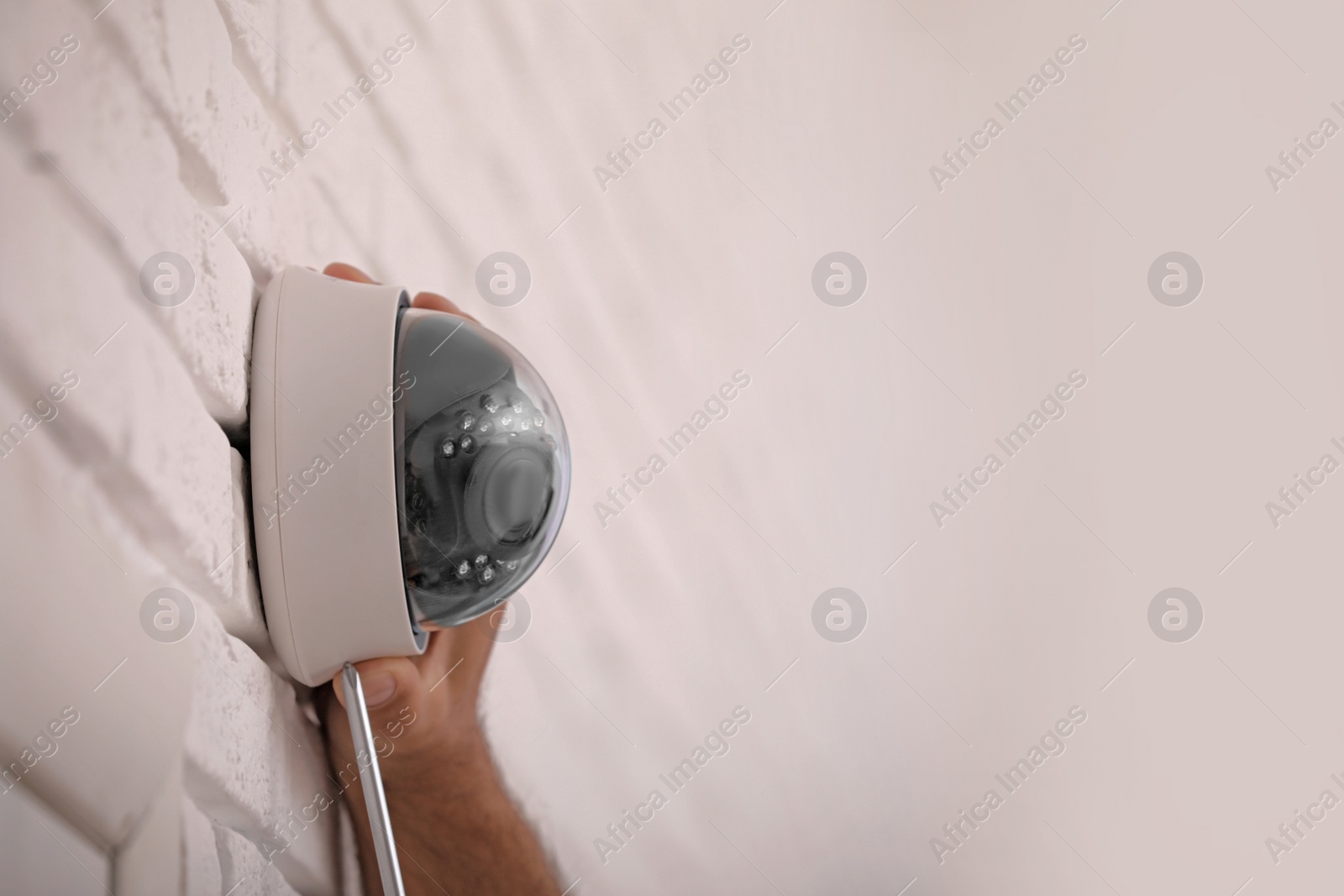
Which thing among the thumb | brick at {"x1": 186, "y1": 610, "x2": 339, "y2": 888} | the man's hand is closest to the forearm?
the man's hand

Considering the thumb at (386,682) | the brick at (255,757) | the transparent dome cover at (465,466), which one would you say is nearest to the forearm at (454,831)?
the brick at (255,757)

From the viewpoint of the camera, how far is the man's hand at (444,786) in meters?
0.70

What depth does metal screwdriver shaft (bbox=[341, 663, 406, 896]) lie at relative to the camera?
0.49m

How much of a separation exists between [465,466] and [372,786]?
0.67 feet

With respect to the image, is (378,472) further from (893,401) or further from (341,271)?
(893,401)

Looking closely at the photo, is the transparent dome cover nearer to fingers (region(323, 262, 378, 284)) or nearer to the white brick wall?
fingers (region(323, 262, 378, 284))

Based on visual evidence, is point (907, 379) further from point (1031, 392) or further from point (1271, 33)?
point (1271, 33)

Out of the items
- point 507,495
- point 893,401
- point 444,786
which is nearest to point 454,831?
point 444,786

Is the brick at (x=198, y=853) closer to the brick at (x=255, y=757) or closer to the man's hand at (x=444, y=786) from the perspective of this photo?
the brick at (x=255, y=757)

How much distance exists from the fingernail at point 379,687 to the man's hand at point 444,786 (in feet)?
0.40

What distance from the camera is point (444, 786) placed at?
0.82 meters

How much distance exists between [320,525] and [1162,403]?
133 centimetres

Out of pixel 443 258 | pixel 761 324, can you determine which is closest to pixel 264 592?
pixel 443 258

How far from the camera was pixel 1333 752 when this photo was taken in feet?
4.19
